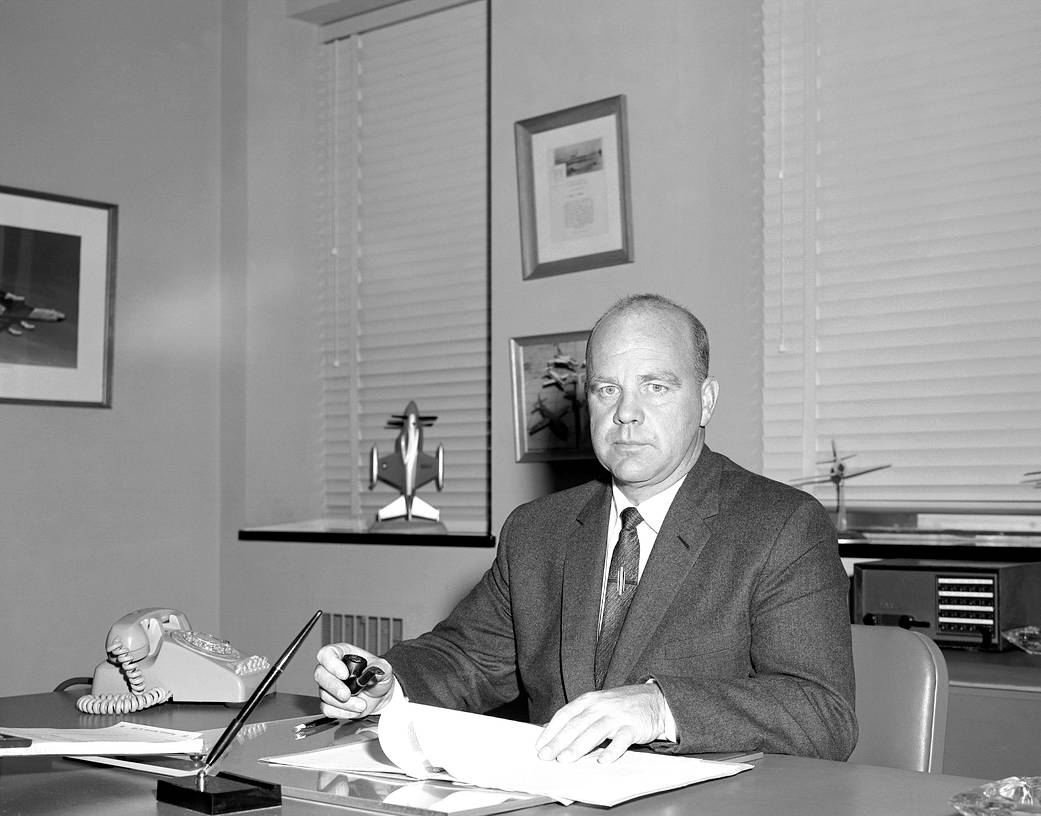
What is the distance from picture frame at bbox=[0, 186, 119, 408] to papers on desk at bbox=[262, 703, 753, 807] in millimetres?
2814

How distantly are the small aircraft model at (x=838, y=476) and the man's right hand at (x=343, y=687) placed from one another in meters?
1.74

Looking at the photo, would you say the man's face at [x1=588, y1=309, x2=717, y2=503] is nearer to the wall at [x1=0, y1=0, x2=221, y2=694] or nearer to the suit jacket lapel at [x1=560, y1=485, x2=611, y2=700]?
the suit jacket lapel at [x1=560, y1=485, x2=611, y2=700]

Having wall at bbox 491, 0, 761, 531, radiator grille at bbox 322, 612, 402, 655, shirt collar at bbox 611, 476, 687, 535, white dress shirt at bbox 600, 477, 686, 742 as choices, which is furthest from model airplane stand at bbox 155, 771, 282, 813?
radiator grille at bbox 322, 612, 402, 655

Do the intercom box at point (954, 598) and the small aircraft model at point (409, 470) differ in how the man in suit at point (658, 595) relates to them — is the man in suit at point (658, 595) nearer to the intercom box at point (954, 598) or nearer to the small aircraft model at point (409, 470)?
the intercom box at point (954, 598)

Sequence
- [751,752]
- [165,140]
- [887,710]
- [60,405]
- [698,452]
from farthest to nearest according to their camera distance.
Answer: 1. [165,140]
2. [60,405]
3. [698,452]
4. [887,710]
5. [751,752]

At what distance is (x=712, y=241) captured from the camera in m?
3.35

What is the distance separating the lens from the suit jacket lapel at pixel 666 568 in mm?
1876

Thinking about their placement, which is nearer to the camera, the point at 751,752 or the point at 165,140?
the point at 751,752

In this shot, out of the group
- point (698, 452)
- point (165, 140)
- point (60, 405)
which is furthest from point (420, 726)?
point (165, 140)

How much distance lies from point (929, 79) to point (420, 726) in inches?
99.7

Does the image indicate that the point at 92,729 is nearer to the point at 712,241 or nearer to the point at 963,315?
the point at 712,241

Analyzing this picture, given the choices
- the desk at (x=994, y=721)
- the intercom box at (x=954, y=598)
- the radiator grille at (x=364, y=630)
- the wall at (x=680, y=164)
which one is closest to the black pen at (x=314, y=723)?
the desk at (x=994, y=721)

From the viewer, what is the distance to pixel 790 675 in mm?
1724

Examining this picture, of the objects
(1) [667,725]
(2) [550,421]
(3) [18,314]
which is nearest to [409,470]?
(2) [550,421]
